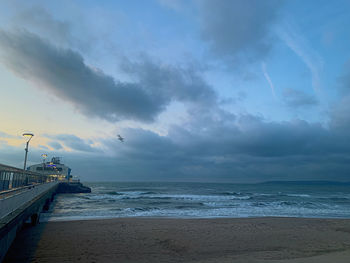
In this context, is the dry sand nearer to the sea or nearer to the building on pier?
the sea

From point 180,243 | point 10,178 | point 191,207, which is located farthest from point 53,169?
point 180,243

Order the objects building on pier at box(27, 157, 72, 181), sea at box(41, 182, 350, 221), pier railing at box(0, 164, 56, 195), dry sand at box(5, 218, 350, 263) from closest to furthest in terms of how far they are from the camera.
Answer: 1. dry sand at box(5, 218, 350, 263)
2. pier railing at box(0, 164, 56, 195)
3. sea at box(41, 182, 350, 221)
4. building on pier at box(27, 157, 72, 181)

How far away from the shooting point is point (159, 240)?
12.1 metres

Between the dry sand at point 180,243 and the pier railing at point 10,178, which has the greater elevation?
the pier railing at point 10,178

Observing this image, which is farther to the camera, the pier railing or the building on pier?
the building on pier

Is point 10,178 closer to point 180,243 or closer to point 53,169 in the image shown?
point 180,243

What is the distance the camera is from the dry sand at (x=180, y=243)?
919cm

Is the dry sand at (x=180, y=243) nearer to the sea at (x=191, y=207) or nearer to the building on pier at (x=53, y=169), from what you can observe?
the sea at (x=191, y=207)

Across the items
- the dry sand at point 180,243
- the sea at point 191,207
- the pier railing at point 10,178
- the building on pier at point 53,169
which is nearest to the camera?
the dry sand at point 180,243

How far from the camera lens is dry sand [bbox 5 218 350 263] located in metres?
9.19

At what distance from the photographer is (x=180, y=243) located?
38.0 ft

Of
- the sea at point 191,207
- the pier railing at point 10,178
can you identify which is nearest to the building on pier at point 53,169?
the sea at point 191,207

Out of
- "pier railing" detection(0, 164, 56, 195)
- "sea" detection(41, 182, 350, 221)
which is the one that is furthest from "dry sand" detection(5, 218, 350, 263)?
"sea" detection(41, 182, 350, 221)

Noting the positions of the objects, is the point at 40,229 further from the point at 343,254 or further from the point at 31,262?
the point at 343,254
